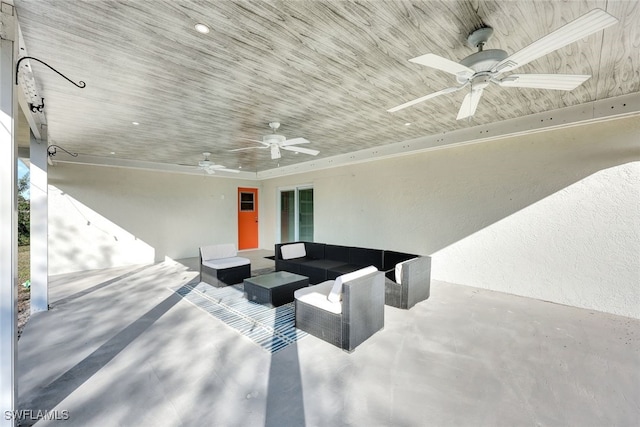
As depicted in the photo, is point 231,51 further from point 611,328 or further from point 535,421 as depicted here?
point 611,328

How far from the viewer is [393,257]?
14.8ft

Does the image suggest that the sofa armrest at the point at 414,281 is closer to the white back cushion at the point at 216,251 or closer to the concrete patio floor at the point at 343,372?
the concrete patio floor at the point at 343,372

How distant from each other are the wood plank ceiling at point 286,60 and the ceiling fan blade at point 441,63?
342 millimetres

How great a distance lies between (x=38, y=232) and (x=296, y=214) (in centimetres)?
566

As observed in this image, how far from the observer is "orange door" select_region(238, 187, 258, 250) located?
8.96 meters

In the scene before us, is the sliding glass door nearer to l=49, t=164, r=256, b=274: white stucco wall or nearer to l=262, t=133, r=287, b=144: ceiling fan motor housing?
l=49, t=164, r=256, b=274: white stucco wall

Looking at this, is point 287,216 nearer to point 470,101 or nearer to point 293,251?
point 293,251

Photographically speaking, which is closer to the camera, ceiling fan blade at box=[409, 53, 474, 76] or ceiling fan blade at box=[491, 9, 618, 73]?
ceiling fan blade at box=[491, 9, 618, 73]

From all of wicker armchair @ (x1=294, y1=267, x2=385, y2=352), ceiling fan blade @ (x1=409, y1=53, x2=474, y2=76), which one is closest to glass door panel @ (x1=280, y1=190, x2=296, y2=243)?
wicker armchair @ (x1=294, y1=267, x2=385, y2=352)

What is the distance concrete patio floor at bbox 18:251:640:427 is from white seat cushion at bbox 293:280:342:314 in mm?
375

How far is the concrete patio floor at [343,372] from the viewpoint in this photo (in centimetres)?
184

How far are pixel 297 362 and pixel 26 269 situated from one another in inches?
264

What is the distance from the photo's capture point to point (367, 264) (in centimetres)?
479

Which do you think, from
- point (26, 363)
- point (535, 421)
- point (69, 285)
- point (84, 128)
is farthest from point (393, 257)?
point (69, 285)
